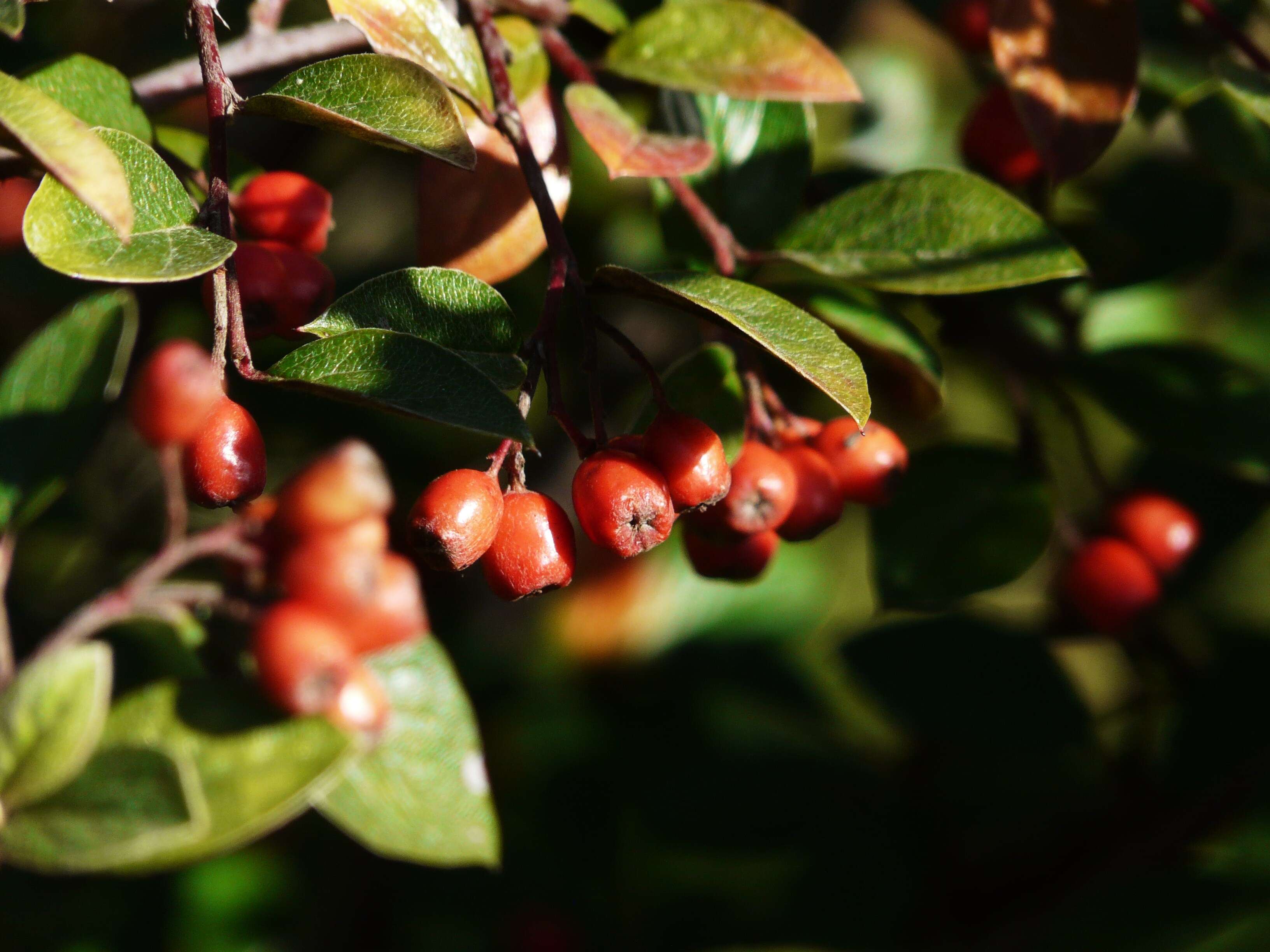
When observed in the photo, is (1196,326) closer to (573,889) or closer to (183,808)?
(573,889)

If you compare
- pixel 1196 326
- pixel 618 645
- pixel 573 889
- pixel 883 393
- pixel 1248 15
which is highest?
pixel 1248 15

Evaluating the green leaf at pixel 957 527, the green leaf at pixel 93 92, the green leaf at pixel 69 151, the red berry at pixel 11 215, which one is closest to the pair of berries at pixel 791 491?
the green leaf at pixel 957 527

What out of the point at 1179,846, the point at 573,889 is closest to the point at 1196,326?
the point at 1179,846

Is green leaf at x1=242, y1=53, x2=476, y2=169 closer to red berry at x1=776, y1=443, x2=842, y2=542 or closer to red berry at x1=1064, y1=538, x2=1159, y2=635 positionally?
red berry at x1=776, y1=443, x2=842, y2=542

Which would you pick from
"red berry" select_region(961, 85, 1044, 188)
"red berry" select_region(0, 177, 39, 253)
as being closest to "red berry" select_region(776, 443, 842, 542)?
"red berry" select_region(961, 85, 1044, 188)

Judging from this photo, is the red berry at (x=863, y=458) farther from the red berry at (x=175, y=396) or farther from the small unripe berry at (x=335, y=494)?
the red berry at (x=175, y=396)

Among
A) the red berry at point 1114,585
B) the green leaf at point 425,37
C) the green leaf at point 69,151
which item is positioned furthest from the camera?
the red berry at point 1114,585

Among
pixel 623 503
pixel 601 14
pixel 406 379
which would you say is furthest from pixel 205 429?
pixel 601 14

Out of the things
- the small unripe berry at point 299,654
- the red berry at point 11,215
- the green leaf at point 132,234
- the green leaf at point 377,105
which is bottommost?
the small unripe berry at point 299,654
